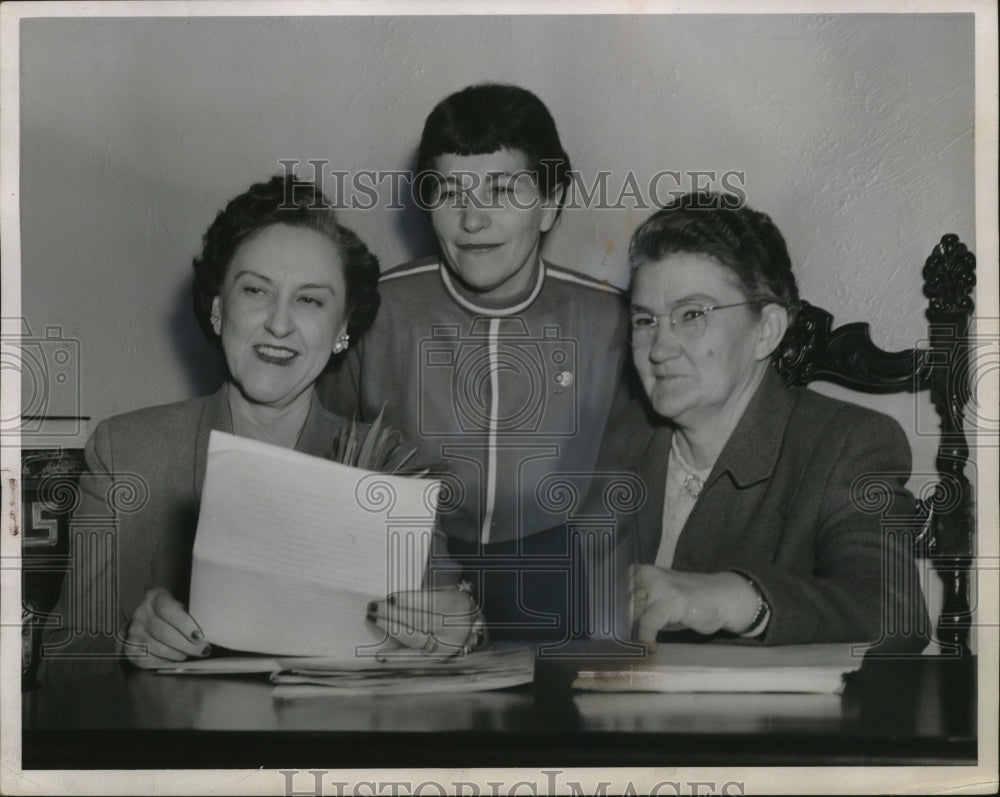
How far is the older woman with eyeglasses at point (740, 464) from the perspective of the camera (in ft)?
6.39

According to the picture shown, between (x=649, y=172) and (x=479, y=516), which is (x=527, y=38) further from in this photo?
(x=479, y=516)

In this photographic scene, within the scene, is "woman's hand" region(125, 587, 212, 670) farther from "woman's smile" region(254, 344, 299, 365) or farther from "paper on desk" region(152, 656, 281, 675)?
"woman's smile" region(254, 344, 299, 365)

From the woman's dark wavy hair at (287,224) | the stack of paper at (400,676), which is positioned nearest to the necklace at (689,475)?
the stack of paper at (400,676)

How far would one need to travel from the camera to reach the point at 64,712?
6.39ft

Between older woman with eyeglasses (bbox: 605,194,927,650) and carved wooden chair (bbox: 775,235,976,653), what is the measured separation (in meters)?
0.05

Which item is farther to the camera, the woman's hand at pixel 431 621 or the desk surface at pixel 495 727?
the woman's hand at pixel 431 621

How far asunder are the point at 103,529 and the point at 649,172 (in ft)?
3.78

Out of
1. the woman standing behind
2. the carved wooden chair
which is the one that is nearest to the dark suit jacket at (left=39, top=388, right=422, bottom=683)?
the woman standing behind

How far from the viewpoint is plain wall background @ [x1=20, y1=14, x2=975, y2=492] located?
201 centimetres

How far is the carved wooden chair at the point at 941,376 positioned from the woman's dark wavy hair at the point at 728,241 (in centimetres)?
8

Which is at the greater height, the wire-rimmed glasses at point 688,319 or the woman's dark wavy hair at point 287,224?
the woman's dark wavy hair at point 287,224

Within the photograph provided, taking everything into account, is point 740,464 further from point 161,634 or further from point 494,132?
point 161,634

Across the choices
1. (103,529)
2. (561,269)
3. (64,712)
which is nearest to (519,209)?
(561,269)

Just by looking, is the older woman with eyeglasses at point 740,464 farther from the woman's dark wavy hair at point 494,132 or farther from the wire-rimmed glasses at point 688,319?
the woman's dark wavy hair at point 494,132
